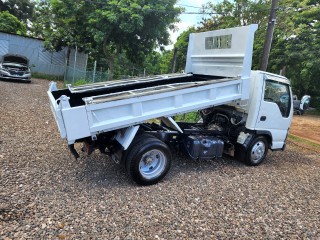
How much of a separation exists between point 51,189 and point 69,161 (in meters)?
1.29

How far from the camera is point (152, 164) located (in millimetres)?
5117

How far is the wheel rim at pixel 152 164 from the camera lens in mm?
4945

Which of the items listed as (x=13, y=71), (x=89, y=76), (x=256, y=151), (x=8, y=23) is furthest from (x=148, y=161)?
(x=8, y=23)

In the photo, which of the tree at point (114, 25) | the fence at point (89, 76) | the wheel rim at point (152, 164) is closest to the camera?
the wheel rim at point (152, 164)

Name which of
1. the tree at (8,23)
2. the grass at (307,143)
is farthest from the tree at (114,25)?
the grass at (307,143)

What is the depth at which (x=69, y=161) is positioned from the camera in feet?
18.6

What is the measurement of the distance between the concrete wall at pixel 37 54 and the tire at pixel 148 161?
2292cm

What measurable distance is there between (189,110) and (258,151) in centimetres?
237

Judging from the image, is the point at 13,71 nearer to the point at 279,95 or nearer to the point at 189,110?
the point at 189,110

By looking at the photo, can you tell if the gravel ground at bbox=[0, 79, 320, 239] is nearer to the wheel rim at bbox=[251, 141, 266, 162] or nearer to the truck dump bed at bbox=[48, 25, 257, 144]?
the wheel rim at bbox=[251, 141, 266, 162]

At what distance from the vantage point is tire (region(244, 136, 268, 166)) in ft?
20.9

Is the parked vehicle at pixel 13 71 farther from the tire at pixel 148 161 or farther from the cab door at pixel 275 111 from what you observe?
the cab door at pixel 275 111

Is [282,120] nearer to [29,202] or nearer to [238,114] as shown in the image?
[238,114]

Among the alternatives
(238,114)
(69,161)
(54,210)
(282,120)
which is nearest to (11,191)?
(54,210)
